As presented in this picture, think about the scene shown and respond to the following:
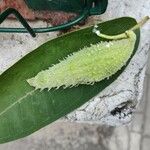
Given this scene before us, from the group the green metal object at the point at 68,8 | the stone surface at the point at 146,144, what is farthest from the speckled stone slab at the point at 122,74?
the stone surface at the point at 146,144

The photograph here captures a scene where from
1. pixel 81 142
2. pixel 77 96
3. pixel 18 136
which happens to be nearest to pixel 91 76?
pixel 77 96

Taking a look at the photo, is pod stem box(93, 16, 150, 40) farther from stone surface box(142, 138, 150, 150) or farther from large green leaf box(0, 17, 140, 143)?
stone surface box(142, 138, 150, 150)

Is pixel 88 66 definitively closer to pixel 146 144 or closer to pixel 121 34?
pixel 121 34

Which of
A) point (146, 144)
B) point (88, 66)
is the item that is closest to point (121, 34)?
point (88, 66)

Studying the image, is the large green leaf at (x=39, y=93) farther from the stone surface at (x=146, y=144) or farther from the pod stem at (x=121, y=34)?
the stone surface at (x=146, y=144)

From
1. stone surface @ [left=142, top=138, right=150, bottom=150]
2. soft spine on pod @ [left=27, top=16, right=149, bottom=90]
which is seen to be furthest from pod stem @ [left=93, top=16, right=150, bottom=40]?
stone surface @ [left=142, top=138, right=150, bottom=150]

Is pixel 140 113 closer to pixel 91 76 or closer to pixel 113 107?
pixel 113 107
